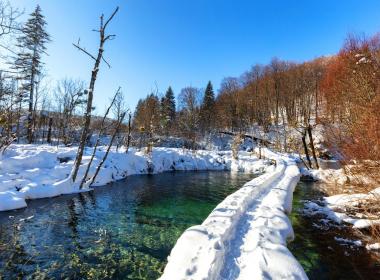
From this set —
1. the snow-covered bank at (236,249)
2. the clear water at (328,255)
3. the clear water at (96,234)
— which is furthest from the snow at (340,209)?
the clear water at (96,234)

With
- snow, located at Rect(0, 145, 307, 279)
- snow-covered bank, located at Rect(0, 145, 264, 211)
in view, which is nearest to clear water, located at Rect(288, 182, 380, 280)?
snow, located at Rect(0, 145, 307, 279)

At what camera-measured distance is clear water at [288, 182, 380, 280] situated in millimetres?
6203

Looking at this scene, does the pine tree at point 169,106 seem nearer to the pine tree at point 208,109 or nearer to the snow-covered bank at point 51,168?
the pine tree at point 208,109

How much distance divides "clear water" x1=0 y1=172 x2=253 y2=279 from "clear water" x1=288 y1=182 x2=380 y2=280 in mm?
3669

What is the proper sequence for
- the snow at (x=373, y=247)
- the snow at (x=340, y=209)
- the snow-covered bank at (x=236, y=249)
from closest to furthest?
the snow-covered bank at (x=236, y=249) → the snow at (x=373, y=247) → the snow at (x=340, y=209)

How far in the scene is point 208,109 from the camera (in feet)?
176

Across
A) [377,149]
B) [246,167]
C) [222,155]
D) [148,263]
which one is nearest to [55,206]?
[148,263]

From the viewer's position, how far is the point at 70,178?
48.6ft

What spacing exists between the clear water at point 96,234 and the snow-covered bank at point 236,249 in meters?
1.38

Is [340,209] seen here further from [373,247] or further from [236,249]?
[236,249]

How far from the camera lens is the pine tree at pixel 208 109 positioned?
51.4 m

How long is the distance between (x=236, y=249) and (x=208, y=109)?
4886 centimetres

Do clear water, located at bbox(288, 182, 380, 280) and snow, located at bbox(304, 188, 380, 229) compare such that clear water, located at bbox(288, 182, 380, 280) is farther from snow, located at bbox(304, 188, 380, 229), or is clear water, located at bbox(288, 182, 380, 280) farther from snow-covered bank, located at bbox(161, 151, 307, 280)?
snow-covered bank, located at bbox(161, 151, 307, 280)

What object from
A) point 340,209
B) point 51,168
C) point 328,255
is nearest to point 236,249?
point 328,255
